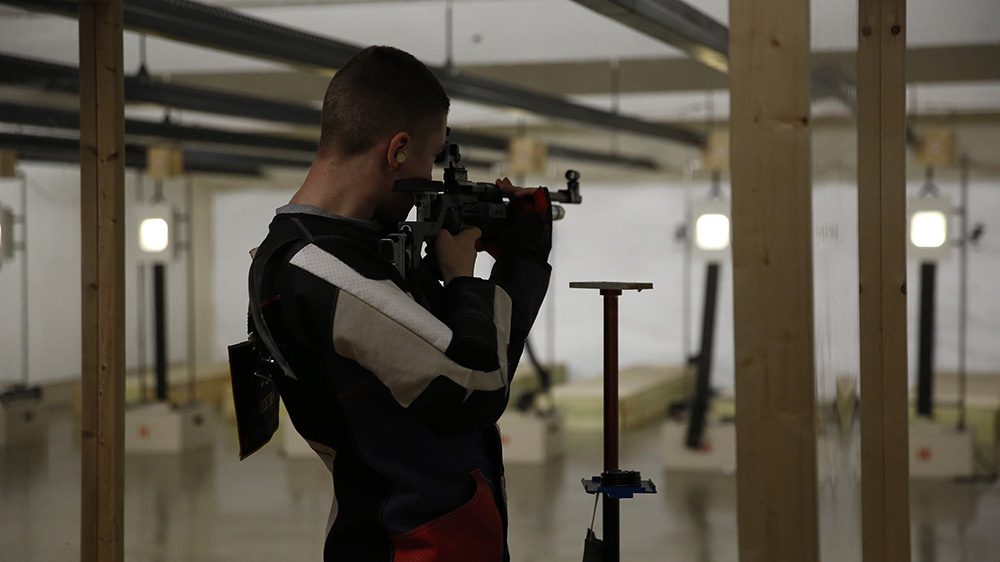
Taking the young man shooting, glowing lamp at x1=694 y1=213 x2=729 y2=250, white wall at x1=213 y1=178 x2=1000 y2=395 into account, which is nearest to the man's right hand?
the young man shooting

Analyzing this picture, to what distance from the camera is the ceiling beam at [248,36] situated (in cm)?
341

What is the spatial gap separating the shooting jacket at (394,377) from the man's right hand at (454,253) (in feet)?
0.12

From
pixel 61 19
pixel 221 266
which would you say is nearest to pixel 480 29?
pixel 61 19

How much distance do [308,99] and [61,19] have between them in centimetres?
438

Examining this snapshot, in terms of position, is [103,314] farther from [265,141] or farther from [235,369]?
[265,141]

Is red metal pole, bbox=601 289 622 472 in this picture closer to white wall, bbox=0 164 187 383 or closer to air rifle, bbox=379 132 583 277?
air rifle, bbox=379 132 583 277

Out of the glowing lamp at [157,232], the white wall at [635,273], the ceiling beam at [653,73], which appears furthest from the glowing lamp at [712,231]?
the glowing lamp at [157,232]

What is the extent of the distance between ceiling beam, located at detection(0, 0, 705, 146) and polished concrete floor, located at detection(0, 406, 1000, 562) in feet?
4.37

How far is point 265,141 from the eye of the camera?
717cm

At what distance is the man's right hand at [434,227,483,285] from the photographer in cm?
172

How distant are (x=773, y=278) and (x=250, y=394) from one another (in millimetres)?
822

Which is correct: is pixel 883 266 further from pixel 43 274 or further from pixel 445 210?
pixel 43 274

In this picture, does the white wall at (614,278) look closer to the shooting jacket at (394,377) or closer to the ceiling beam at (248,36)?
the ceiling beam at (248,36)

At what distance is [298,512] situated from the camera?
18.8 feet
